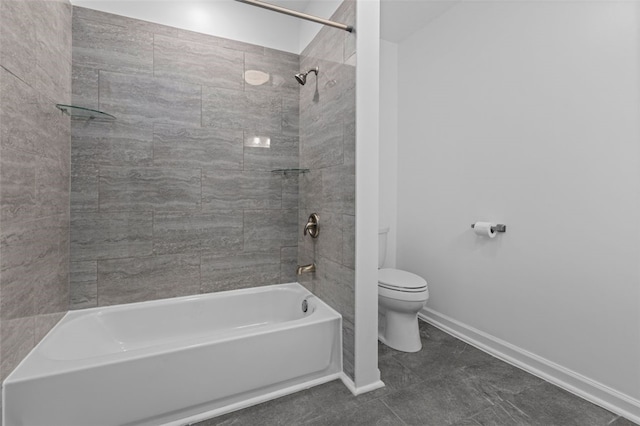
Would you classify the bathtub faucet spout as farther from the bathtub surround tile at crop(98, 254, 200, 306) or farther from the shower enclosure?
the bathtub surround tile at crop(98, 254, 200, 306)

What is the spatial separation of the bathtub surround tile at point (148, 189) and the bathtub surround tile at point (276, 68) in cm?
81

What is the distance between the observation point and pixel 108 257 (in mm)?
1905

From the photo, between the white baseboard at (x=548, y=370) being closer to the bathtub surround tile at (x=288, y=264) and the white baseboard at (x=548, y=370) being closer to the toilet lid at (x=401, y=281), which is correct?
the toilet lid at (x=401, y=281)

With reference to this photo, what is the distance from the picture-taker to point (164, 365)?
4.56 ft

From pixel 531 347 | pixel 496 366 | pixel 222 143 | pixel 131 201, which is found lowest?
pixel 496 366

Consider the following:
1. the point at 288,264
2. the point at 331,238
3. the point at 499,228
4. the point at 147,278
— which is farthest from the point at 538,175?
the point at 147,278

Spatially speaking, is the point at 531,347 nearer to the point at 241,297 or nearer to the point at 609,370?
the point at 609,370

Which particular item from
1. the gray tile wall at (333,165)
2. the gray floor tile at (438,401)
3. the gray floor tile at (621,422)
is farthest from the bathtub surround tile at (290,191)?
the gray floor tile at (621,422)

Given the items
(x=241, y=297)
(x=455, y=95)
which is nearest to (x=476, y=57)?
(x=455, y=95)

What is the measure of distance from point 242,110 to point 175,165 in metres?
0.61

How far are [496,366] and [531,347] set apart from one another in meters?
0.24

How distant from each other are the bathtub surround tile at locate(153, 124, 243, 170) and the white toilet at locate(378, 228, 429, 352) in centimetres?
139

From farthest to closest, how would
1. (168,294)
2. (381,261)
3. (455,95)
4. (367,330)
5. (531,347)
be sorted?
(381,261)
(455,95)
(168,294)
(531,347)
(367,330)

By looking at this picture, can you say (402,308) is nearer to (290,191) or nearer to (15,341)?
(290,191)
